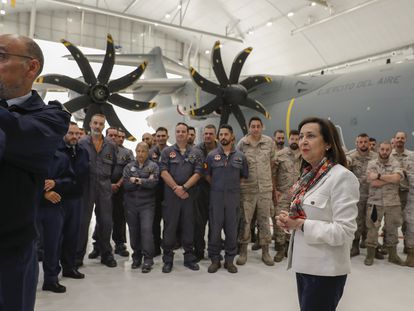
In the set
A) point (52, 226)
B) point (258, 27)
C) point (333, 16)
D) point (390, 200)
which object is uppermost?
point (258, 27)

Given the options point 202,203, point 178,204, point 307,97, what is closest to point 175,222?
point 178,204

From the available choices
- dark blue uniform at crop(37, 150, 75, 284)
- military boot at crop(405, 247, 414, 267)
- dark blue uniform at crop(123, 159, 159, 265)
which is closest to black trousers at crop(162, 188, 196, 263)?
dark blue uniform at crop(123, 159, 159, 265)

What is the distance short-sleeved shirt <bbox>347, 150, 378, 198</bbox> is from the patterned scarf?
13.2 ft

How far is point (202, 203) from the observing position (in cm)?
582

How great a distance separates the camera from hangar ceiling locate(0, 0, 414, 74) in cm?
1490

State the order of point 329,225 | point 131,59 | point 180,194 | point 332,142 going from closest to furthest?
point 329,225 → point 332,142 → point 180,194 → point 131,59

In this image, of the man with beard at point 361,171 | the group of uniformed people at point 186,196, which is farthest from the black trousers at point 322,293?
the man with beard at point 361,171

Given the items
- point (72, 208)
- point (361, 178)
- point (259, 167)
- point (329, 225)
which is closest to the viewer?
point (329, 225)

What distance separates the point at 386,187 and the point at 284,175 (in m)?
A: 1.45

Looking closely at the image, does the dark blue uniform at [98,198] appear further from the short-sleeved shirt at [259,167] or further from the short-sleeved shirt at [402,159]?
the short-sleeved shirt at [402,159]

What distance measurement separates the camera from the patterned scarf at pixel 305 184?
6.59 feet

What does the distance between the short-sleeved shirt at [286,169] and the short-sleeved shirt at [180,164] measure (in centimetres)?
132

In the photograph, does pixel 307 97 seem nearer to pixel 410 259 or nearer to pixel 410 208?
pixel 410 208

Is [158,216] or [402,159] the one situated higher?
[402,159]
